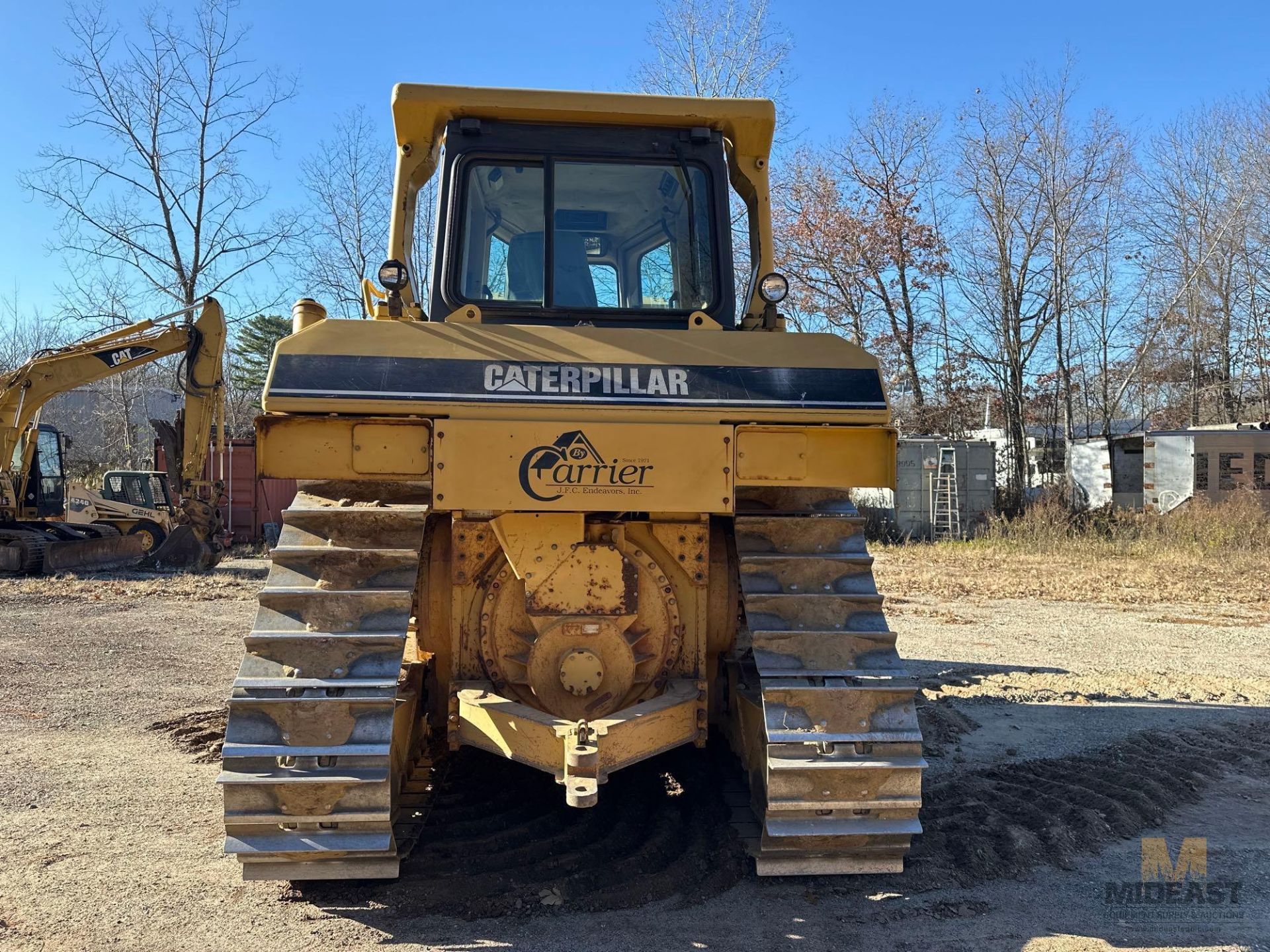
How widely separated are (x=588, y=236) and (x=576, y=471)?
144cm

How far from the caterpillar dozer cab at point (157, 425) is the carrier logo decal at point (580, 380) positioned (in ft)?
40.3

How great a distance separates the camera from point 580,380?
363cm

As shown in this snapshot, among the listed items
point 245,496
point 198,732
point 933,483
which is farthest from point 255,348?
point 198,732

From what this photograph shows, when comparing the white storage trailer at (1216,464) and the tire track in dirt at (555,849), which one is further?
the white storage trailer at (1216,464)

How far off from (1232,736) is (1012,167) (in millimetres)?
20690

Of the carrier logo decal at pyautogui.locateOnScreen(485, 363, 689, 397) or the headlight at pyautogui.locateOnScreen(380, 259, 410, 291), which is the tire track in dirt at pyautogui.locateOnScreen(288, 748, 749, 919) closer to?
the carrier logo decal at pyautogui.locateOnScreen(485, 363, 689, 397)

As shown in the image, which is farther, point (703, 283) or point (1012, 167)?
point (1012, 167)

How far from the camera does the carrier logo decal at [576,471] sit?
3.57 meters

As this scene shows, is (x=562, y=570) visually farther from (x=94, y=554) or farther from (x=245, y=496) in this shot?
(x=245, y=496)

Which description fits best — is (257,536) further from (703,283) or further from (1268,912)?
(1268,912)

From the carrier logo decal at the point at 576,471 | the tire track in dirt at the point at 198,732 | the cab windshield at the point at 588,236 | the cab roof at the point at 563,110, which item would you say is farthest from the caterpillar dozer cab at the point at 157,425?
the carrier logo decal at the point at 576,471

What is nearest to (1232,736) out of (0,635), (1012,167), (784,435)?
(784,435)

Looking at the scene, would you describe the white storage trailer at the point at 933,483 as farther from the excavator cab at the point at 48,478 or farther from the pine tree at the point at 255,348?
the pine tree at the point at 255,348

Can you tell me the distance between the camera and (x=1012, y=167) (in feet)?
77.7
